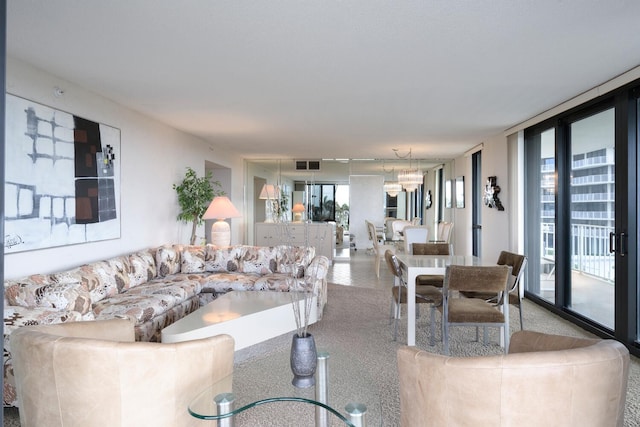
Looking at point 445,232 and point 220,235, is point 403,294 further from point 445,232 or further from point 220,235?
point 445,232

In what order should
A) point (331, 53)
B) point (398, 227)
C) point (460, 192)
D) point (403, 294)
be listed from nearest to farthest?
point (331, 53) → point (403, 294) → point (460, 192) → point (398, 227)

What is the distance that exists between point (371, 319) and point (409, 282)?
1178mm

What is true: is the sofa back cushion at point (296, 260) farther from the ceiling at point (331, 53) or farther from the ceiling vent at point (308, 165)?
the ceiling vent at point (308, 165)

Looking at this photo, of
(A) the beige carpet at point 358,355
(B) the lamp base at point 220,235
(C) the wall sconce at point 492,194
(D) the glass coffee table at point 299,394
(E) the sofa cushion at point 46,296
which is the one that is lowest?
(A) the beige carpet at point 358,355

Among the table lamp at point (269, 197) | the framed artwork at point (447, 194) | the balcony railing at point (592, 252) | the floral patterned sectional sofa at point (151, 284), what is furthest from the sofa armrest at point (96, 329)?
the framed artwork at point (447, 194)

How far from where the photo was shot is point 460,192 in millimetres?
8844

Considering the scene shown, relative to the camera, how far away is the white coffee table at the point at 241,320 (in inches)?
120

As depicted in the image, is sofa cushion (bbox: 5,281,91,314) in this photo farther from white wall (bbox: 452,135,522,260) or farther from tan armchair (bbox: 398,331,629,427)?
white wall (bbox: 452,135,522,260)

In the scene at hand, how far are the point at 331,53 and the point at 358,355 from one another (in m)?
2.39

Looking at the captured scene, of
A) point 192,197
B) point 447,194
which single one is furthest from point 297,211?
point 192,197

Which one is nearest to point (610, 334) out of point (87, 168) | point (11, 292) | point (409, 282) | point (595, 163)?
point (595, 163)

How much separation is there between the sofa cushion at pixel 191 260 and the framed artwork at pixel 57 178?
857mm

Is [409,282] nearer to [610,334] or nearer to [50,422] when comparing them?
[610,334]

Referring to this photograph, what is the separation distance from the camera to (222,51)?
9.86 ft
